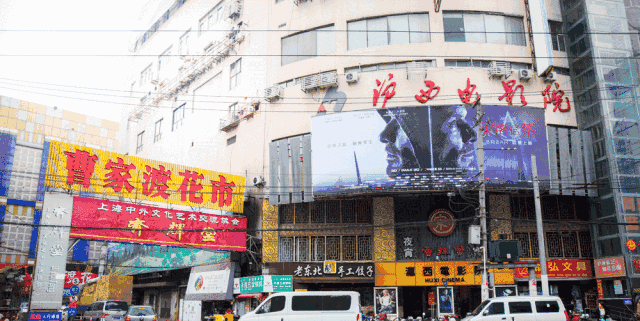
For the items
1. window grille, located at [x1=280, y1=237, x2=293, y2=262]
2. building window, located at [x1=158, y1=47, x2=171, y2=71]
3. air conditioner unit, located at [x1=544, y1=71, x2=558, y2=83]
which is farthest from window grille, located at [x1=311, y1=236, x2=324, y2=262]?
building window, located at [x1=158, y1=47, x2=171, y2=71]

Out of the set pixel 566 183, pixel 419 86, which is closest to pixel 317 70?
pixel 419 86

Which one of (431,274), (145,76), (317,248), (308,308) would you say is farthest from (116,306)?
(145,76)

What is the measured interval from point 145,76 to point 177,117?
1210cm

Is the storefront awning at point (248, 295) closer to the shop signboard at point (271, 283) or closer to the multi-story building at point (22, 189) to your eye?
the shop signboard at point (271, 283)

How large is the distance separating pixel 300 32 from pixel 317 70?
3.67 m

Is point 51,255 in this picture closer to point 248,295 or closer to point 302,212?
point 248,295

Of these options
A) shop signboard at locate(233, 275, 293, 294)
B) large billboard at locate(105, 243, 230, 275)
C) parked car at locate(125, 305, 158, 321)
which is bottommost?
parked car at locate(125, 305, 158, 321)

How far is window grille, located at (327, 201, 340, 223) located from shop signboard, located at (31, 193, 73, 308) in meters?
14.2

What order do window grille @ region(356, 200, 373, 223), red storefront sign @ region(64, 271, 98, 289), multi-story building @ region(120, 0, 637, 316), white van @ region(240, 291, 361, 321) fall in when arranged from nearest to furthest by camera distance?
white van @ region(240, 291, 361, 321) → multi-story building @ region(120, 0, 637, 316) → window grille @ region(356, 200, 373, 223) → red storefront sign @ region(64, 271, 98, 289)

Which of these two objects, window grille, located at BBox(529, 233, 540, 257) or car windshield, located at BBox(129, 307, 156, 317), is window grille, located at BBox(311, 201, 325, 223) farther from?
window grille, located at BBox(529, 233, 540, 257)

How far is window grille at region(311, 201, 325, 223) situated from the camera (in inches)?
1190

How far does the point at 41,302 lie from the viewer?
22453 millimetres

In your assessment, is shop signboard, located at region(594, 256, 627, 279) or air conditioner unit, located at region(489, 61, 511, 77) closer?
shop signboard, located at region(594, 256, 627, 279)

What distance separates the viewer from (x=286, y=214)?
31.0 metres
